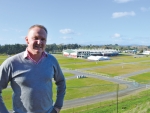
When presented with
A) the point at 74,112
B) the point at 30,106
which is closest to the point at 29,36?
the point at 30,106

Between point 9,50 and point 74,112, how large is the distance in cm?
6514

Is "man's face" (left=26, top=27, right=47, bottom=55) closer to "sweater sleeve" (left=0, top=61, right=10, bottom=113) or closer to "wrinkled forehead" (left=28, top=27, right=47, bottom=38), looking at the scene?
"wrinkled forehead" (left=28, top=27, right=47, bottom=38)

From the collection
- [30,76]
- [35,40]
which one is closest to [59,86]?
[30,76]

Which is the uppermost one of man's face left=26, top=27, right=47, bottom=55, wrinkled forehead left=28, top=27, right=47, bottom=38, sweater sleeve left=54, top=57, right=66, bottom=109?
wrinkled forehead left=28, top=27, right=47, bottom=38

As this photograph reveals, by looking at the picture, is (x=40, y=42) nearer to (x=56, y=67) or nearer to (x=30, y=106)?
(x=56, y=67)

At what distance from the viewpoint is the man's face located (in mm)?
1844

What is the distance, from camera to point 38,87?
5.98 ft

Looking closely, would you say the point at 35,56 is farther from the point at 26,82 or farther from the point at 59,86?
the point at 59,86

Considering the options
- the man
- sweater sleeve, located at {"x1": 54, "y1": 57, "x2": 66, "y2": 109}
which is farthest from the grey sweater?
sweater sleeve, located at {"x1": 54, "y1": 57, "x2": 66, "y2": 109}

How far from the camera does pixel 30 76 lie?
180 centimetres

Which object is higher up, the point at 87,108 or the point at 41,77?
the point at 41,77

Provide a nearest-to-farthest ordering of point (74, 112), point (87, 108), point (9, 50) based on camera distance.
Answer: point (74, 112) < point (87, 108) < point (9, 50)

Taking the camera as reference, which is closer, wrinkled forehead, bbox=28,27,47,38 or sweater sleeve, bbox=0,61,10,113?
sweater sleeve, bbox=0,61,10,113

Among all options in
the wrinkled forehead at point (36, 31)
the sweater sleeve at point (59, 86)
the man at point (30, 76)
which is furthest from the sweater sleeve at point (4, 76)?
the sweater sleeve at point (59, 86)
